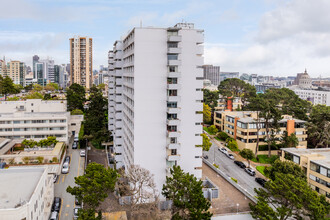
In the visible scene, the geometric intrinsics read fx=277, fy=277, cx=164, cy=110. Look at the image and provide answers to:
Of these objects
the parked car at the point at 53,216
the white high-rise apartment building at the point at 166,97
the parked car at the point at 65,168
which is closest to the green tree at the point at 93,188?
the parked car at the point at 53,216

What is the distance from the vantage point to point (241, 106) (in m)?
90.1

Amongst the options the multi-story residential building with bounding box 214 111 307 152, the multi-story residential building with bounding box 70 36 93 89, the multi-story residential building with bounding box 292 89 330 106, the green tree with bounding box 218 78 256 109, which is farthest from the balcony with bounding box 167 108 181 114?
the multi-story residential building with bounding box 292 89 330 106

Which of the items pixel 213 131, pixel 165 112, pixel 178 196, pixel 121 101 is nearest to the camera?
pixel 178 196

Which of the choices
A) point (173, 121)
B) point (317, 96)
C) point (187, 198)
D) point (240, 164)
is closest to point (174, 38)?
point (173, 121)

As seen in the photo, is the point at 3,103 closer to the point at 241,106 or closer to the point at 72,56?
the point at 241,106

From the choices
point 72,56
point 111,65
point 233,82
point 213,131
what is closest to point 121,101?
point 111,65

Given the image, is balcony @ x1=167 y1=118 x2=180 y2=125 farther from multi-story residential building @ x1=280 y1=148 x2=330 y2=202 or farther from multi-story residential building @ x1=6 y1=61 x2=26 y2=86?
multi-story residential building @ x1=6 y1=61 x2=26 y2=86

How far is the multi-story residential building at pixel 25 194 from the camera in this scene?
902 inches

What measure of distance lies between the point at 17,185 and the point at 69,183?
13.9m

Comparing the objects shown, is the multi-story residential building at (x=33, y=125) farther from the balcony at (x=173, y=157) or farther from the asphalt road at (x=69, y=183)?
the balcony at (x=173, y=157)

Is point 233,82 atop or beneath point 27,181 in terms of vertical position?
atop

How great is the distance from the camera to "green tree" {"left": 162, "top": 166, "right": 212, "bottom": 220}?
27625mm

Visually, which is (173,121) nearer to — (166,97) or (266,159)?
(166,97)

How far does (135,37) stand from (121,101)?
689 inches
